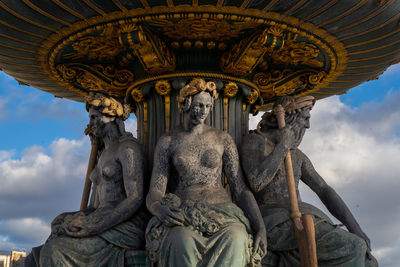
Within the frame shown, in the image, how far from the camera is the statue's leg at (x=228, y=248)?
23.0 ft

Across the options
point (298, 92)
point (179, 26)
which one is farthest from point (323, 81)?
point (179, 26)

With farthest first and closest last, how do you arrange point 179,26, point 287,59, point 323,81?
point 323,81
point 287,59
point 179,26

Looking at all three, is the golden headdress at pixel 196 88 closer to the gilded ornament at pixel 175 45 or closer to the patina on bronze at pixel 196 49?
the patina on bronze at pixel 196 49

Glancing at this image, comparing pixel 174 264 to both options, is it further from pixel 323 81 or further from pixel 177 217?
pixel 323 81

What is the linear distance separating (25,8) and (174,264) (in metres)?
3.69

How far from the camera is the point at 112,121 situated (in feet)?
28.5

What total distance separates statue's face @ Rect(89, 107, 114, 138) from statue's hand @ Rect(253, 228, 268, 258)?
2582 mm

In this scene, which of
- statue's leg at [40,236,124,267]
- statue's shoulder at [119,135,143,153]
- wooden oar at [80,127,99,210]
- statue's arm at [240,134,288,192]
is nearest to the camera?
statue's leg at [40,236,124,267]

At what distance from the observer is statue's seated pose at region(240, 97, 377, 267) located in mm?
7938

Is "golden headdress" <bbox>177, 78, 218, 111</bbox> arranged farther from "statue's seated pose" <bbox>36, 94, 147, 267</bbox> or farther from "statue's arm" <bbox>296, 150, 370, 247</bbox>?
"statue's arm" <bbox>296, 150, 370, 247</bbox>

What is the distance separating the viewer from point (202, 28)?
27.5 ft

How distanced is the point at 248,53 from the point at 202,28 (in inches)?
31.6

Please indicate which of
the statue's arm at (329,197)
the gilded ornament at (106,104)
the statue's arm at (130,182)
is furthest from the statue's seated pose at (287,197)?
the gilded ornament at (106,104)

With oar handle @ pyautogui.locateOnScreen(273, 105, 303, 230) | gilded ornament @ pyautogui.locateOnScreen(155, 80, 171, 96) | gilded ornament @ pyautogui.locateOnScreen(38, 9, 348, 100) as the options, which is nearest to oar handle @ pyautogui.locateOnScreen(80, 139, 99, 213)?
gilded ornament @ pyautogui.locateOnScreen(155, 80, 171, 96)
